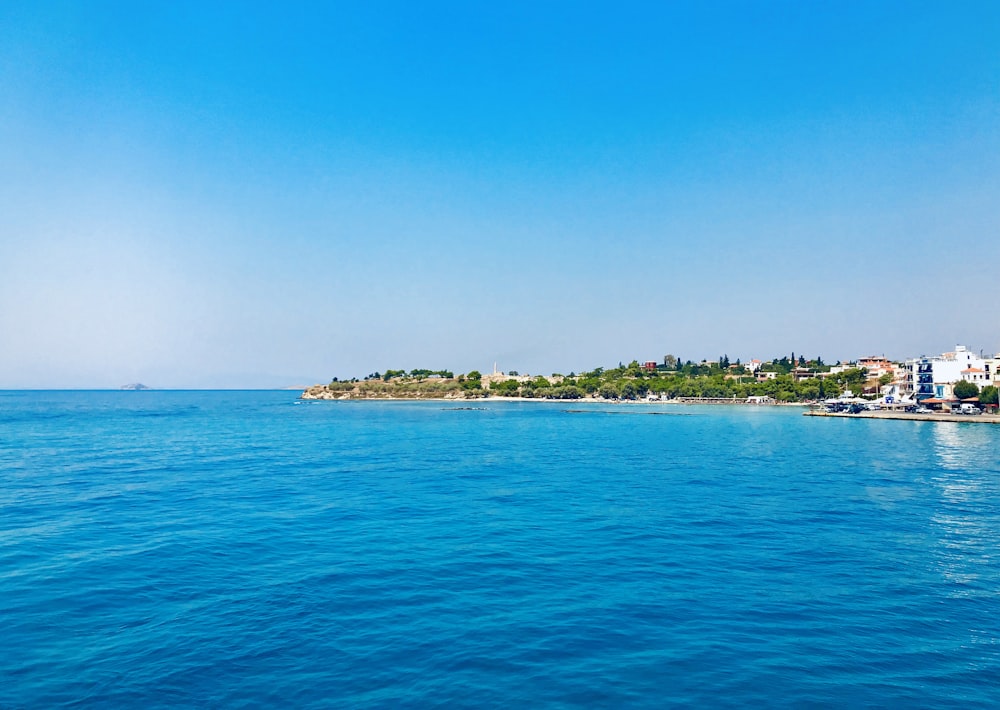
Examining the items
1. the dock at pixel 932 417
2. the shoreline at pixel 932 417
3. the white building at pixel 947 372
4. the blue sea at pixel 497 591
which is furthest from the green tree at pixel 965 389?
the blue sea at pixel 497 591

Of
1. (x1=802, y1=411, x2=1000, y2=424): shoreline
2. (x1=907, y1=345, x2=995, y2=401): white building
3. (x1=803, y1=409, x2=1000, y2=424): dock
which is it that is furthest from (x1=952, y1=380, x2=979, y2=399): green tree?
(x1=802, y1=411, x2=1000, y2=424): shoreline

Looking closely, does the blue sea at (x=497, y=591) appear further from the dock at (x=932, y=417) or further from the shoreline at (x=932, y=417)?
the dock at (x=932, y=417)

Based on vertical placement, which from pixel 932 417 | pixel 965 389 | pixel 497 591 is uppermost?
pixel 965 389

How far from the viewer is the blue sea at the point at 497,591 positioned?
12.2 metres

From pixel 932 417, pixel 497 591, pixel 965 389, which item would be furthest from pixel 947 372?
pixel 497 591

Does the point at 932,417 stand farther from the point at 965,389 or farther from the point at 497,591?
the point at 497,591

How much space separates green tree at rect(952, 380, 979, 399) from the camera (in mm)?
113500

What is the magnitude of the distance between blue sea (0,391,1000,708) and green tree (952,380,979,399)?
9510 centimetres

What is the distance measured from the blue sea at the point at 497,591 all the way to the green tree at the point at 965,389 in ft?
312

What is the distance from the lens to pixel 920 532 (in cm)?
2489

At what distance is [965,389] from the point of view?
11394 centimetres

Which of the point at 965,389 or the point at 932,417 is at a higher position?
the point at 965,389

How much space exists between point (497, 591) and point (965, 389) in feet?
429

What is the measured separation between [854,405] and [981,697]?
13688cm
